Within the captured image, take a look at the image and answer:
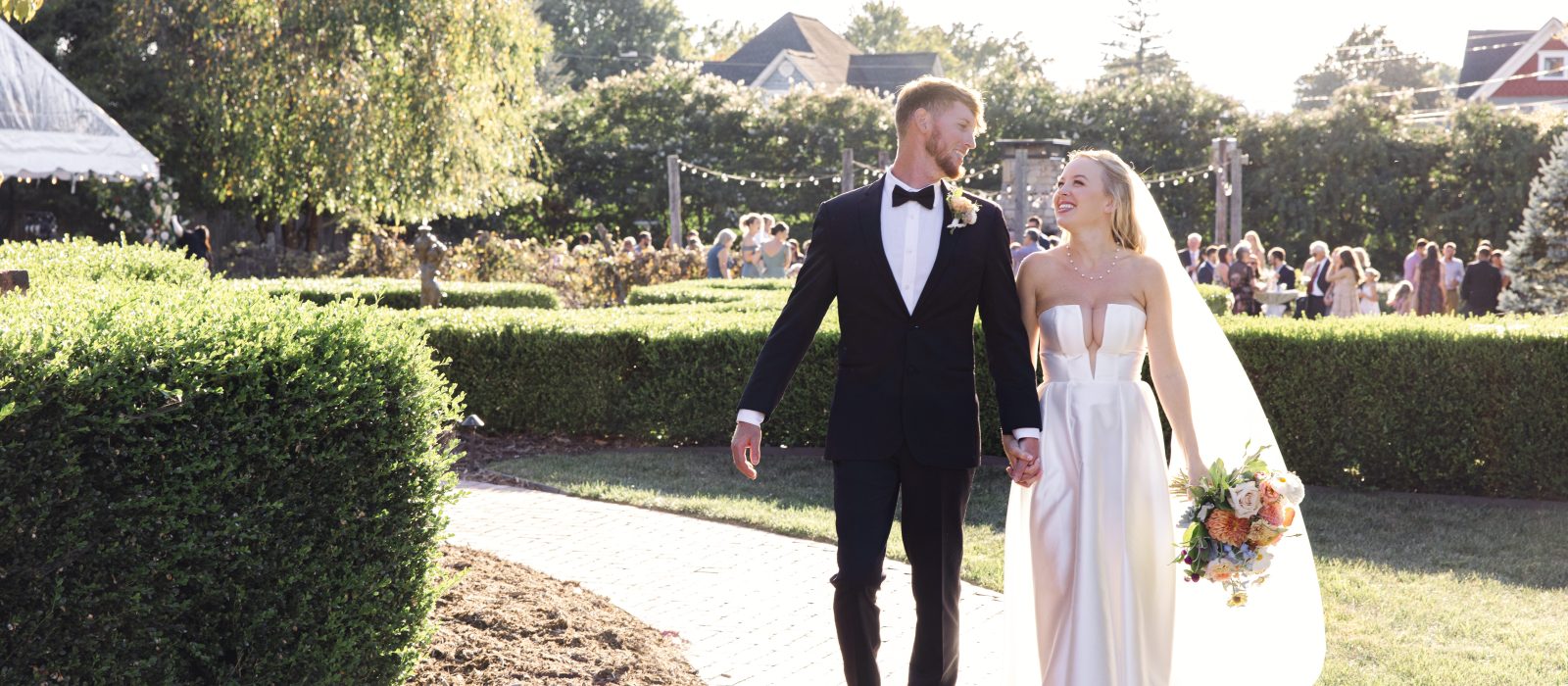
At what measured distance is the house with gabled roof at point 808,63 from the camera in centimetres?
5872

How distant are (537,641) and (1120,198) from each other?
271 centimetres

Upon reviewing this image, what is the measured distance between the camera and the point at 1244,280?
18.5 metres

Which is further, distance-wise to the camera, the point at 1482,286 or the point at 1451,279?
the point at 1451,279

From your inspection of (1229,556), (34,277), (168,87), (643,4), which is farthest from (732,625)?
(643,4)

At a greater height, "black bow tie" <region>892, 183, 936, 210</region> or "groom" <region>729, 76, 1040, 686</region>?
"black bow tie" <region>892, 183, 936, 210</region>

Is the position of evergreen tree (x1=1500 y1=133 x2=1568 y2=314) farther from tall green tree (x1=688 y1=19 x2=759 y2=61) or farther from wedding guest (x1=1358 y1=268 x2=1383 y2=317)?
tall green tree (x1=688 y1=19 x2=759 y2=61)

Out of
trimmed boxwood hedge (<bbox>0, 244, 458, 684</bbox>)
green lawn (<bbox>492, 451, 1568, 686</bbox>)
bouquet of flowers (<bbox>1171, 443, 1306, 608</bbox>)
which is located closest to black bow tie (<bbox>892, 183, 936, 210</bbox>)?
bouquet of flowers (<bbox>1171, 443, 1306, 608</bbox>)

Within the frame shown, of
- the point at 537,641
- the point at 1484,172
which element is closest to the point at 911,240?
the point at 537,641

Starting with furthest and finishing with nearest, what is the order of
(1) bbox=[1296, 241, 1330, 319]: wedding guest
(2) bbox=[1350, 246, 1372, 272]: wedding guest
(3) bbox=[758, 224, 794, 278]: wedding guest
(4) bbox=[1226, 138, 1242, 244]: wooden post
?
(4) bbox=[1226, 138, 1242, 244]: wooden post, (3) bbox=[758, 224, 794, 278]: wedding guest, (1) bbox=[1296, 241, 1330, 319]: wedding guest, (2) bbox=[1350, 246, 1372, 272]: wedding guest

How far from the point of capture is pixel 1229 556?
4121 millimetres

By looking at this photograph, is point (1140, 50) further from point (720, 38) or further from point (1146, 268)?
point (1146, 268)

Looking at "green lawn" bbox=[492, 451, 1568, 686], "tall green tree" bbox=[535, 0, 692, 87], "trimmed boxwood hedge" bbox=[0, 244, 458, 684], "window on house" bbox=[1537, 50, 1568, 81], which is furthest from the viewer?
"tall green tree" bbox=[535, 0, 692, 87]

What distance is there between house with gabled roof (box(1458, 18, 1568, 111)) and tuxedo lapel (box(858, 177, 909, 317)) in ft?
187

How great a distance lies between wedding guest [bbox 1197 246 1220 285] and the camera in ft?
67.3
